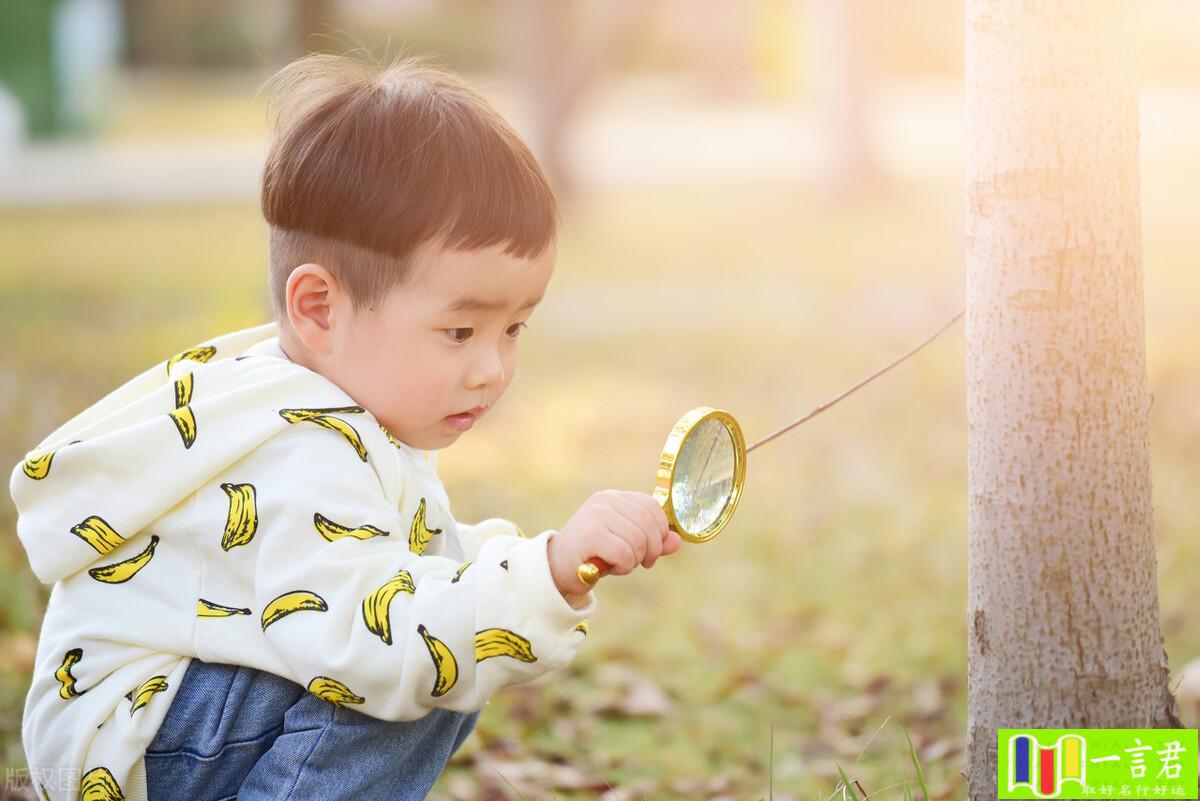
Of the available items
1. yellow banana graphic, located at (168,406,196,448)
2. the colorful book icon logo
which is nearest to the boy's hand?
yellow banana graphic, located at (168,406,196,448)

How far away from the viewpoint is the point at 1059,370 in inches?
75.3

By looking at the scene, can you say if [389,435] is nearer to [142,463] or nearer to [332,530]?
[332,530]

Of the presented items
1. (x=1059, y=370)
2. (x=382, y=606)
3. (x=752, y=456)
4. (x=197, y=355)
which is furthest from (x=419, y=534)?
(x=752, y=456)

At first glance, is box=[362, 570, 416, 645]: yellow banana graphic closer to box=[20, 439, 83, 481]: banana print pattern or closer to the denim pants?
the denim pants

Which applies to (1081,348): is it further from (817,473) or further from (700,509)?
(817,473)

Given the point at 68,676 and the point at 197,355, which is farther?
the point at 197,355

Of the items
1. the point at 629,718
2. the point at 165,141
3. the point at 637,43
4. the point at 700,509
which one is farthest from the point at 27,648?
the point at 637,43

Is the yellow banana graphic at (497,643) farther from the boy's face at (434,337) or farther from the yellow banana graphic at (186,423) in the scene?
the yellow banana graphic at (186,423)

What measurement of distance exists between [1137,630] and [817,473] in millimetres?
3015

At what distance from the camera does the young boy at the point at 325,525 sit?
176 centimetres

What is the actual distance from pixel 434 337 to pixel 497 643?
454 millimetres

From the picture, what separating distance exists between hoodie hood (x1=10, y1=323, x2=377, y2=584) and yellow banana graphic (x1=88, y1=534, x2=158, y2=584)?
0.02m

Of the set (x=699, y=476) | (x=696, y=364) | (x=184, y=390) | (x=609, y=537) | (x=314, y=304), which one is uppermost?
(x=696, y=364)

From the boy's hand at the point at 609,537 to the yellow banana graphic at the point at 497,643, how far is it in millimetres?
84
